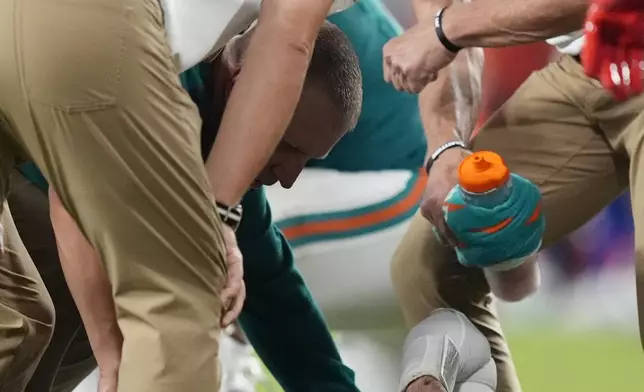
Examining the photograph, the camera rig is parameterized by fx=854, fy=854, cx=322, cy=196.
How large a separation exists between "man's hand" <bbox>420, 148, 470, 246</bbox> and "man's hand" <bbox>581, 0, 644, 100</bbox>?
278 millimetres

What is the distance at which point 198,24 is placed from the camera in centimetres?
71

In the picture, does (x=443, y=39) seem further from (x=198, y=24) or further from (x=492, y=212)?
(x=198, y=24)

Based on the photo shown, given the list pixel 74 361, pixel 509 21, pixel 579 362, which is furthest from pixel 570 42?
pixel 74 361

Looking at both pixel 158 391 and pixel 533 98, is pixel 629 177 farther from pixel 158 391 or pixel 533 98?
pixel 158 391

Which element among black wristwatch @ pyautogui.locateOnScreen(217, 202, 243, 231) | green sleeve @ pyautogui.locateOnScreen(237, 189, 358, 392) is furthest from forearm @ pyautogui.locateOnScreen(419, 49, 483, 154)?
black wristwatch @ pyautogui.locateOnScreen(217, 202, 243, 231)

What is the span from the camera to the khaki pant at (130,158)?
593 millimetres

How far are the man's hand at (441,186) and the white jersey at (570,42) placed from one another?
0.54 feet

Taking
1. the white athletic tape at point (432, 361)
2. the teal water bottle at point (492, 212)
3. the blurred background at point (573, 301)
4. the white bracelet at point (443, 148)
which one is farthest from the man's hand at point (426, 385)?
the blurred background at point (573, 301)

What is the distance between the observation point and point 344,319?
4.58ft

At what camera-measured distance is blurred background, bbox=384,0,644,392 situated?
1353 mm

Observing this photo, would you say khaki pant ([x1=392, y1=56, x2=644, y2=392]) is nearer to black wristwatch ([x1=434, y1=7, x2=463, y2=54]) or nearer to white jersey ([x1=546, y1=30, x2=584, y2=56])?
white jersey ([x1=546, y1=30, x2=584, y2=56])

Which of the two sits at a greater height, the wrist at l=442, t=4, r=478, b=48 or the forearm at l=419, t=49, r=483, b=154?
the wrist at l=442, t=4, r=478, b=48

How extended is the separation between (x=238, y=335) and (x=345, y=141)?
0.36m

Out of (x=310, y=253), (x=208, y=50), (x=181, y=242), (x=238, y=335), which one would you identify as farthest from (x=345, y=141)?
(x=181, y=242)
